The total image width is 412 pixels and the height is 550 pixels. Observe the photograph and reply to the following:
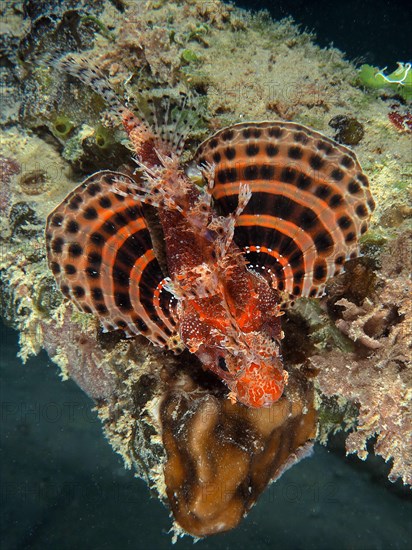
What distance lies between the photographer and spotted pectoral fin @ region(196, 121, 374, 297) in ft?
13.7

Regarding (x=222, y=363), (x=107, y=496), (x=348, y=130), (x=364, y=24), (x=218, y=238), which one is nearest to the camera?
(x=218, y=238)

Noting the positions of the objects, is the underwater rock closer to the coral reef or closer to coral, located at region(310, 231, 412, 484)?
the coral reef

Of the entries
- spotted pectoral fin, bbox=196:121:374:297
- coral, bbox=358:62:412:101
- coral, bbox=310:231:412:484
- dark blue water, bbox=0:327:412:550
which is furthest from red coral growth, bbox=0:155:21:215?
dark blue water, bbox=0:327:412:550

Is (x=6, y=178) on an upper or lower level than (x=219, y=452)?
upper

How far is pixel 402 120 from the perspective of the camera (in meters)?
5.04

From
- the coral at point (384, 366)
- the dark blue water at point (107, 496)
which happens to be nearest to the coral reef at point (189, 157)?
the coral at point (384, 366)

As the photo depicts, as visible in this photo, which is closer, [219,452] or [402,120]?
[219,452]

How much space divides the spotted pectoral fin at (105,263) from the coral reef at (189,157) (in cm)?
54

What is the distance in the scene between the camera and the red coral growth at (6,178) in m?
5.64

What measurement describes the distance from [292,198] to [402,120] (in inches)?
77.1

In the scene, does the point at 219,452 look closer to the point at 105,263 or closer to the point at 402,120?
the point at 105,263

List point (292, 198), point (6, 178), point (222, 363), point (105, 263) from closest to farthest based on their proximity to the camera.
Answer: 1. point (222, 363)
2. point (292, 198)
3. point (105, 263)
4. point (6, 178)

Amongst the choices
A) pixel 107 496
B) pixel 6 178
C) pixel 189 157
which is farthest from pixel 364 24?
pixel 107 496

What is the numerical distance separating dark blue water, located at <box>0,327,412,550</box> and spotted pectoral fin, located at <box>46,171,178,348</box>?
6.71 m
